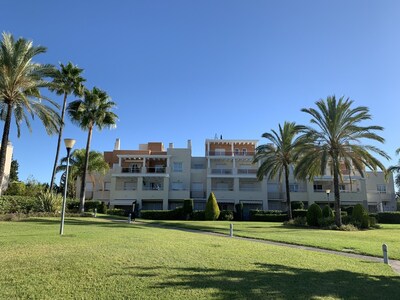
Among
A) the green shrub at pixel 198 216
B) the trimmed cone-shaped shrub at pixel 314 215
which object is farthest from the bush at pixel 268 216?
the trimmed cone-shaped shrub at pixel 314 215

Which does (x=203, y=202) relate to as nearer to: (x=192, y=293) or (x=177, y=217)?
(x=177, y=217)

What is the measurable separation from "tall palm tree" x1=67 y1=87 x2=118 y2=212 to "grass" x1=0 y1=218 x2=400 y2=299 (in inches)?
861

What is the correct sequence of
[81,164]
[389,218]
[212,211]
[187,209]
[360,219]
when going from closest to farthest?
1. [360,219]
2. [212,211]
3. [389,218]
4. [187,209]
5. [81,164]

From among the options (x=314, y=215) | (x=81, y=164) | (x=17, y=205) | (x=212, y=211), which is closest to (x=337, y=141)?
(x=314, y=215)

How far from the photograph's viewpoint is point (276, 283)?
7.47 metres

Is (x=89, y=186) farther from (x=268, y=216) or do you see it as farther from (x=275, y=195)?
(x=268, y=216)

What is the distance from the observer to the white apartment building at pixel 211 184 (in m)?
49.6

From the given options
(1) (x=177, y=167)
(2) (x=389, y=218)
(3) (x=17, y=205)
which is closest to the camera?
(3) (x=17, y=205)

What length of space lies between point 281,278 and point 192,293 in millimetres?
2603

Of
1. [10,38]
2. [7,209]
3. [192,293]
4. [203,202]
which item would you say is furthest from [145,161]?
[192,293]

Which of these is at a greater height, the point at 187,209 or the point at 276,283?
the point at 187,209

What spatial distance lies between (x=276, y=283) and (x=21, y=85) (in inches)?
824

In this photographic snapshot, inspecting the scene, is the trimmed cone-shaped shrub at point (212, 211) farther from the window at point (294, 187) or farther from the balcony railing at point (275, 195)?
the window at point (294, 187)

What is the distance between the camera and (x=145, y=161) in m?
53.3
